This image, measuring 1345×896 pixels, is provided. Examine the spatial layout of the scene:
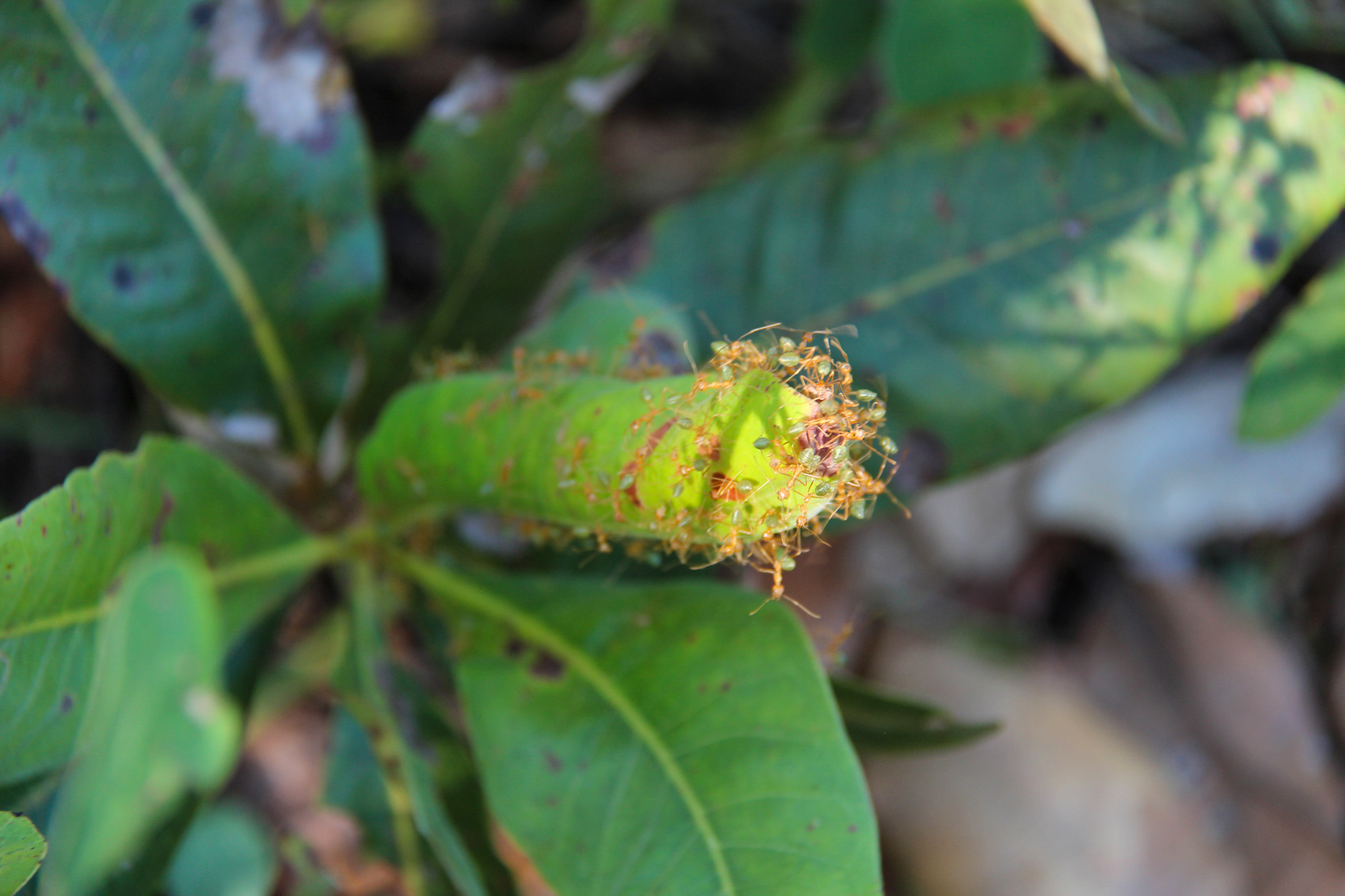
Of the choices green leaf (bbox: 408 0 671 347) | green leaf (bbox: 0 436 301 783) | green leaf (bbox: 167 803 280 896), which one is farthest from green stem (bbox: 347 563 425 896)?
green leaf (bbox: 408 0 671 347)

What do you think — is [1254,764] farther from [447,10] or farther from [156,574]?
[447,10]

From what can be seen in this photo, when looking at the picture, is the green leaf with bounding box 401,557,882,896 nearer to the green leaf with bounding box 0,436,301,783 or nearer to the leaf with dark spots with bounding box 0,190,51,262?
the green leaf with bounding box 0,436,301,783

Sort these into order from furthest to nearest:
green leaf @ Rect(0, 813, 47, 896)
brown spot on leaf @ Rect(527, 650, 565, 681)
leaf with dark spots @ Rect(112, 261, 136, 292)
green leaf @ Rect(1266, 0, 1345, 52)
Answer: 1. green leaf @ Rect(1266, 0, 1345, 52)
2. leaf with dark spots @ Rect(112, 261, 136, 292)
3. brown spot on leaf @ Rect(527, 650, 565, 681)
4. green leaf @ Rect(0, 813, 47, 896)

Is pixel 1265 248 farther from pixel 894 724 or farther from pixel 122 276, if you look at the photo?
pixel 122 276

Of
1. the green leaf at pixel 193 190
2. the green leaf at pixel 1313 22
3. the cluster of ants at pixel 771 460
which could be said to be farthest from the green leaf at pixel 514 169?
the green leaf at pixel 1313 22

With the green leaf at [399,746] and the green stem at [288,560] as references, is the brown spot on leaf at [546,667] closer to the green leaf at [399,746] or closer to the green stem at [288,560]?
the green leaf at [399,746]
